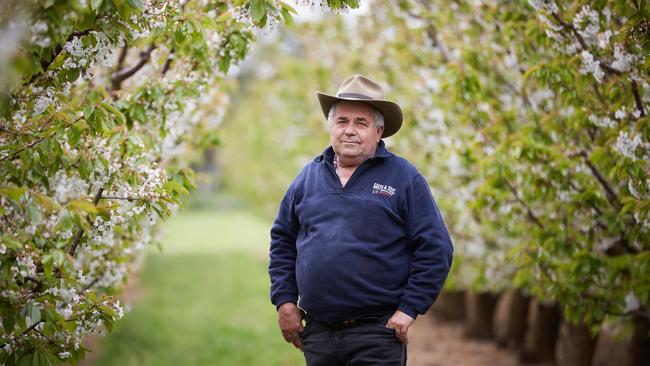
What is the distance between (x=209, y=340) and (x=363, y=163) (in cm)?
659

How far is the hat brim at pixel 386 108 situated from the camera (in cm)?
371

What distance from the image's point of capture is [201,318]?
37.1ft

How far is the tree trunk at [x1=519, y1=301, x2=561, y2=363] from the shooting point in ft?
26.5

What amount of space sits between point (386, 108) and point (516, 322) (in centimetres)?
599

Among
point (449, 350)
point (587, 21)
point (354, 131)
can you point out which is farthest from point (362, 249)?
point (449, 350)

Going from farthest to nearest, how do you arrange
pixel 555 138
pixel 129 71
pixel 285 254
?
→ pixel 555 138 < pixel 129 71 < pixel 285 254

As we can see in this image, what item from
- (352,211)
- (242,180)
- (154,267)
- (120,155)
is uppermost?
(242,180)

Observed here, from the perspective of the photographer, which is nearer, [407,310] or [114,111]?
[407,310]

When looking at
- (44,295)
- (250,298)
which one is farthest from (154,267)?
(44,295)

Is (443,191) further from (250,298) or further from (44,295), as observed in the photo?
(250,298)

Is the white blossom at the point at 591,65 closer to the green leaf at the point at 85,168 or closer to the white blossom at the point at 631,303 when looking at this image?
the white blossom at the point at 631,303

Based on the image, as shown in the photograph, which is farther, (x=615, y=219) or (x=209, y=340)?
(x=209, y=340)

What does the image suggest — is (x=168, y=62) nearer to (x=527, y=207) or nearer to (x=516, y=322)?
(x=527, y=207)

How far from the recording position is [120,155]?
12.9 ft
